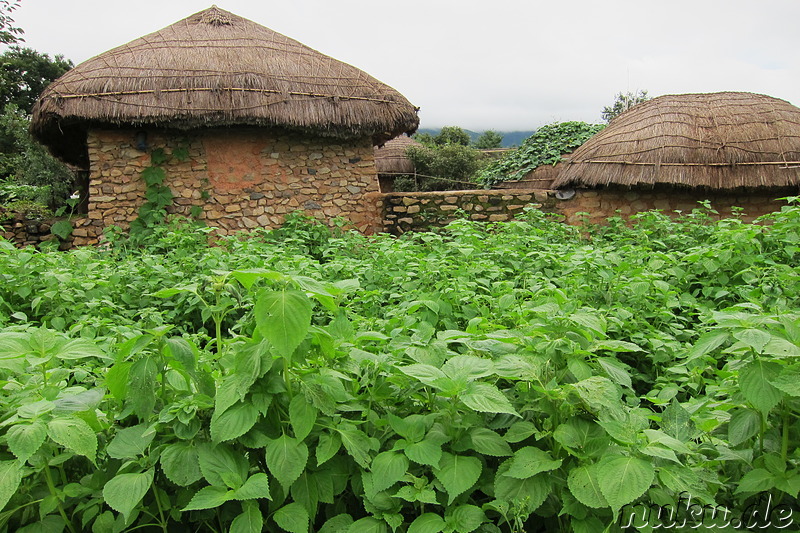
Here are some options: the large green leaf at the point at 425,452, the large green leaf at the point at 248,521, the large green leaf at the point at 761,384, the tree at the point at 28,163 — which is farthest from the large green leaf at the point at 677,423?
the tree at the point at 28,163

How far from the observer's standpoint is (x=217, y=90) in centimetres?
806

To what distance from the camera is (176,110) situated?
7844 millimetres

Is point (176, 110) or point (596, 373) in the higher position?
point (176, 110)

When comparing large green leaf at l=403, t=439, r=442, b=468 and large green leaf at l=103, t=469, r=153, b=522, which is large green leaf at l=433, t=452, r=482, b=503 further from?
large green leaf at l=103, t=469, r=153, b=522

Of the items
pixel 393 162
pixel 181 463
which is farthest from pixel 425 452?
pixel 393 162

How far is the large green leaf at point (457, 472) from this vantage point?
162 cm

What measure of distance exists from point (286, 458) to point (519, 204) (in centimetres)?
799

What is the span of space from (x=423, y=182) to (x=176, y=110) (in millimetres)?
10175

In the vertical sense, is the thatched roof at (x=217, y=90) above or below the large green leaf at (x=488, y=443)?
above

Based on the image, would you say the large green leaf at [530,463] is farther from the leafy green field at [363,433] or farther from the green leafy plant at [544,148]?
the green leafy plant at [544,148]

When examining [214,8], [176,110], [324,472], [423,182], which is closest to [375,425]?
[324,472]

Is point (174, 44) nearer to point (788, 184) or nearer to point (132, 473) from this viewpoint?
point (132, 473)

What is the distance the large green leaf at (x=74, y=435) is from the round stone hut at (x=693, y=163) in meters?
7.60

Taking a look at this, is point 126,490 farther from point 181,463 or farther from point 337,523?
point 337,523
